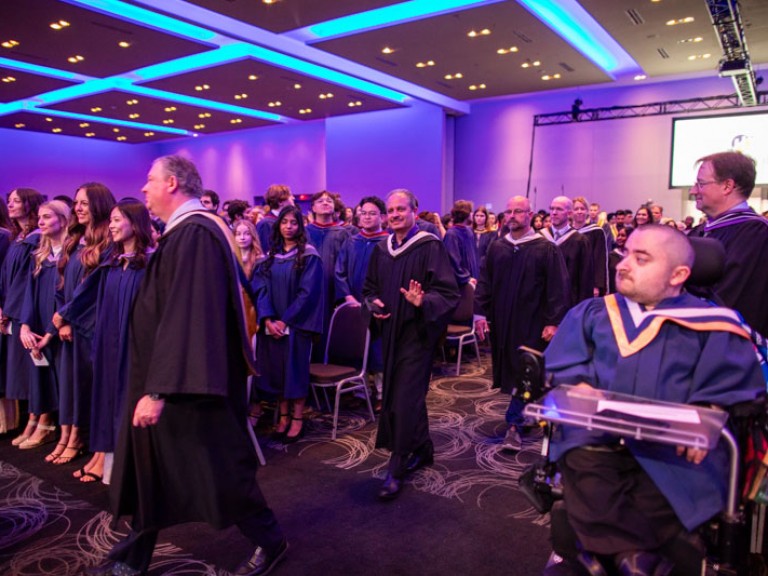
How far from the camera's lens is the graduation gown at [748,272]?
2.93 m

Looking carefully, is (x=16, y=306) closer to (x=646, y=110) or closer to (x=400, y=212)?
(x=400, y=212)

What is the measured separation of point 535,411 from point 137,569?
1.85 metres

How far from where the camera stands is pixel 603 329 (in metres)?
2.18

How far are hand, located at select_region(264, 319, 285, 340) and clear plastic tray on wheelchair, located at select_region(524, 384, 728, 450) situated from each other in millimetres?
2707

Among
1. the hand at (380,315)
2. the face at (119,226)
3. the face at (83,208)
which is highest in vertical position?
the face at (83,208)

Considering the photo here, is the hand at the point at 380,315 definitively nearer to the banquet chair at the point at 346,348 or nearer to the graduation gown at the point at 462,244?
the banquet chair at the point at 346,348

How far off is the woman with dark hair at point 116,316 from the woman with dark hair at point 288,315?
3.75 feet

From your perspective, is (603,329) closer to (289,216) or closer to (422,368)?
(422,368)

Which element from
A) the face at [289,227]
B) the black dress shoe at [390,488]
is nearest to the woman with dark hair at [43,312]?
the face at [289,227]

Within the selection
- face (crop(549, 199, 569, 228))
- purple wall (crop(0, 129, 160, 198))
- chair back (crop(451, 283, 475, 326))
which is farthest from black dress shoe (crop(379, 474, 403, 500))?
purple wall (crop(0, 129, 160, 198))

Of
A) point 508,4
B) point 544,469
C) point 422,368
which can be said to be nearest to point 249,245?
point 422,368

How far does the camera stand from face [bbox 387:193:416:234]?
360cm

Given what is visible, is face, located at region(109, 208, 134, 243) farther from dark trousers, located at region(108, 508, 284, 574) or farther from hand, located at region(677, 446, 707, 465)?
hand, located at region(677, 446, 707, 465)

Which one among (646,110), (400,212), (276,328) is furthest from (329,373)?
(646,110)
